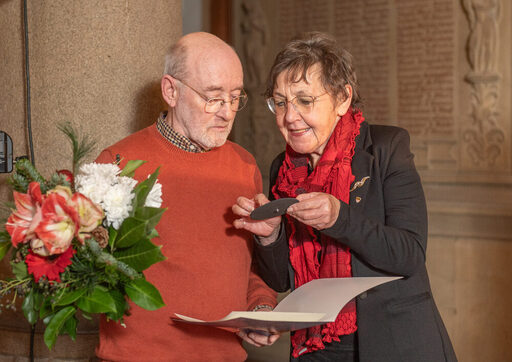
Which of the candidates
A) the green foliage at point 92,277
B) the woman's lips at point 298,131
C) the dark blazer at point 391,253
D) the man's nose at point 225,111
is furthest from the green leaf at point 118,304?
the woman's lips at point 298,131

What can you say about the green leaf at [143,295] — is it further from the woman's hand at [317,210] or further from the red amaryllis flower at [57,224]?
the woman's hand at [317,210]

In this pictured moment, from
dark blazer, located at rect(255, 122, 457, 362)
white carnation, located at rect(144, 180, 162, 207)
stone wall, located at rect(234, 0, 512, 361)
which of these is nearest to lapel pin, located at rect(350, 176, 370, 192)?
dark blazer, located at rect(255, 122, 457, 362)

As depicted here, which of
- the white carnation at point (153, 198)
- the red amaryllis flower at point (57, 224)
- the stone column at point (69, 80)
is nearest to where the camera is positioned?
the red amaryllis flower at point (57, 224)

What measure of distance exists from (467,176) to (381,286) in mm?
3432

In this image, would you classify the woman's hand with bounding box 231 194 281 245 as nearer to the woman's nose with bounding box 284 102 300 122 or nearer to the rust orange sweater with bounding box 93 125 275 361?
the rust orange sweater with bounding box 93 125 275 361

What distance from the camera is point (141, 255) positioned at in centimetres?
155

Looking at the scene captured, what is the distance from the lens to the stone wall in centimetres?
491

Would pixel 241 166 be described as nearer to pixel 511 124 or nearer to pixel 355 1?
pixel 511 124

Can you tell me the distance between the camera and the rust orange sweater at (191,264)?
6.69ft

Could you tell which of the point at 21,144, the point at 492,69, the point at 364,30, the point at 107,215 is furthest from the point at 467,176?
the point at 107,215

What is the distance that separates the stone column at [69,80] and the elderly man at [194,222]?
541mm

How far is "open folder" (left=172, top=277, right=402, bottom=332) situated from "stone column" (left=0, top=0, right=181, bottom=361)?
1.08 m

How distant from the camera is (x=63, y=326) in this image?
5.27 feet

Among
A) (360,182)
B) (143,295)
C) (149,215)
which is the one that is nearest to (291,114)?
(360,182)
